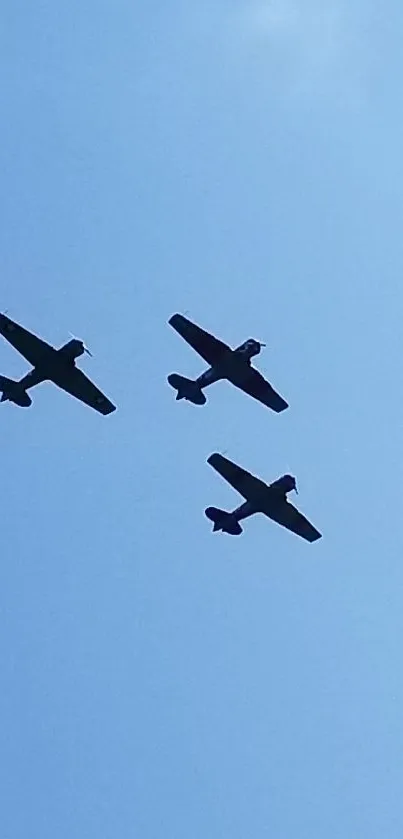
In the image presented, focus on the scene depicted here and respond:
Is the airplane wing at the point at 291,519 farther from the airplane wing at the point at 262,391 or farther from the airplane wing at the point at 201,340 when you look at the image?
the airplane wing at the point at 201,340

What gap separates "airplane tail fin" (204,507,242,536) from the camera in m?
89.9

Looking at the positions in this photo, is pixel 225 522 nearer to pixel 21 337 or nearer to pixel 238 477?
pixel 238 477

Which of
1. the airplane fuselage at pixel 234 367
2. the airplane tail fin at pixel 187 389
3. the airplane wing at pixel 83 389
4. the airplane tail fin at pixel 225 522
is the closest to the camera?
the airplane fuselage at pixel 234 367

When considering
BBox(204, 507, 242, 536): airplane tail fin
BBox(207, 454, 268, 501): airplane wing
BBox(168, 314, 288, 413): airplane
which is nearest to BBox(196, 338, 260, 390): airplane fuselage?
BBox(168, 314, 288, 413): airplane

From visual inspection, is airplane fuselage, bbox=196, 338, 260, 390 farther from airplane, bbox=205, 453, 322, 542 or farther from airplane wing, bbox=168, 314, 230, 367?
airplane, bbox=205, 453, 322, 542

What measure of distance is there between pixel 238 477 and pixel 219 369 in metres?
5.05

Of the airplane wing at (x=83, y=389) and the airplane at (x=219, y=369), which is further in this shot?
the airplane wing at (x=83, y=389)

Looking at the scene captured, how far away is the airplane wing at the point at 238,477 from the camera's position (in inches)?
3482

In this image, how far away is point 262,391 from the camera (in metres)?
88.1

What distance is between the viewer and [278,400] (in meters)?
88.7

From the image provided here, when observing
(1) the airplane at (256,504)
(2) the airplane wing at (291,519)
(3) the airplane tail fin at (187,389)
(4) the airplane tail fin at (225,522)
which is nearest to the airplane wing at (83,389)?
(3) the airplane tail fin at (187,389)

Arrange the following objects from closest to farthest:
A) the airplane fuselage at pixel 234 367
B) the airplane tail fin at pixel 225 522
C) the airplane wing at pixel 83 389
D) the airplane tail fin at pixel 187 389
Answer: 1. the airplane fuselage at pixel 234 367
2. the airplane tail fin at pixel 187 389
3. the airplane wing at pixel 83 389
4. the airplane tail fin at pixel 225 522

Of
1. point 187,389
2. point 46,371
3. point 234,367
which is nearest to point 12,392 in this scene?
point 46,371

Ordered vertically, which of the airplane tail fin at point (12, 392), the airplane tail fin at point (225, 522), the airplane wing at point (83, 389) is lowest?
the airplane tail fin at point (225, 522)
